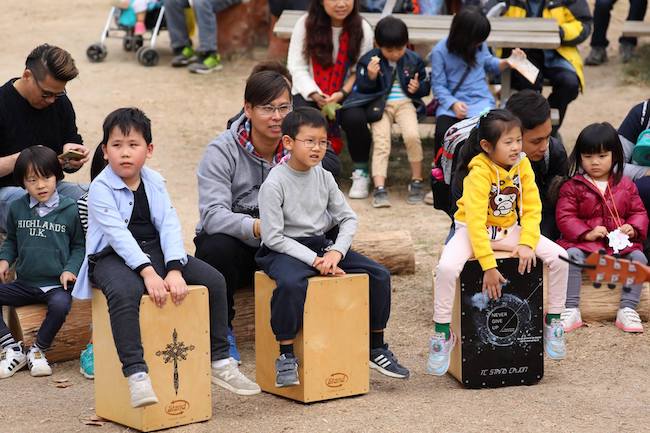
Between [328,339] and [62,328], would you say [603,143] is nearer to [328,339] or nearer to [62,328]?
[328,339]

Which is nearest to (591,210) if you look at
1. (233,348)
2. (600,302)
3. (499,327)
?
(600,302)

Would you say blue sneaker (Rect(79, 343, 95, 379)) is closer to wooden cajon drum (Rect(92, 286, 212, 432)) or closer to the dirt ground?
the dirt ground

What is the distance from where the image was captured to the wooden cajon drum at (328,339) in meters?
4.61

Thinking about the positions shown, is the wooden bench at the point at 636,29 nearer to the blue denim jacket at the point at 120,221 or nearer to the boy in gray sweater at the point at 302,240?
the boy in gray sweater at the point at 302,240

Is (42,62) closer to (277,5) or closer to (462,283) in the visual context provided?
(462,283)

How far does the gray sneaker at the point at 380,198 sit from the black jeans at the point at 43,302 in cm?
302

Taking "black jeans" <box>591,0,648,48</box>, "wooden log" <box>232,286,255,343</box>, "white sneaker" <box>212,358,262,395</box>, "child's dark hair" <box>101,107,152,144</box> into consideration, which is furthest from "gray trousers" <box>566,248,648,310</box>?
"black jeans" <box>591,0,648,48</box>

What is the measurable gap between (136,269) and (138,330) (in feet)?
0.86

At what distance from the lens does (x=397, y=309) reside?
6066 millimetres

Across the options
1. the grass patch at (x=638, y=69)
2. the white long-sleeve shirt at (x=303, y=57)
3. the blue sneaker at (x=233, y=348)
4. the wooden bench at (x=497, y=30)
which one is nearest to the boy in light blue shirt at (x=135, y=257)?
the blue sneaker at (x=233, y=348)

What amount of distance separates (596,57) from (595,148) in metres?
6.13

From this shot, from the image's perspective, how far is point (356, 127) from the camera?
25.9ft

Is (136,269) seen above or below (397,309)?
above

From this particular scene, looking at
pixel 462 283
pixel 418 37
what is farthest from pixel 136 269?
pixel 418 37
